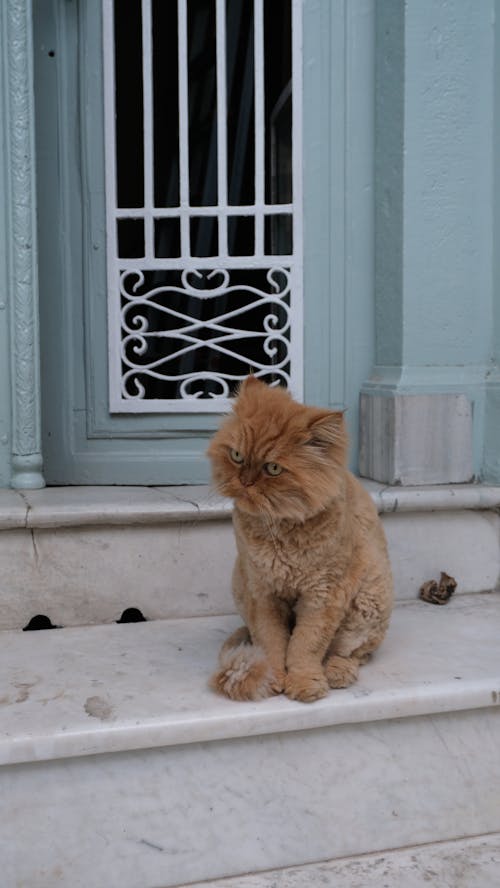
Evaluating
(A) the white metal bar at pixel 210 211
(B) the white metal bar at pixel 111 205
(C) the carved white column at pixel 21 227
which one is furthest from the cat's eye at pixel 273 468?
(A) the white metal bar at pixel 210 211

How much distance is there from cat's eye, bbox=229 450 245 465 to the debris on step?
1112 mm

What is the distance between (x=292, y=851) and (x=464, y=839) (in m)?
0.41

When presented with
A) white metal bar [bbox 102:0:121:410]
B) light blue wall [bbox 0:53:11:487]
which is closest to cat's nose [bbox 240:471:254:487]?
light blue wall [bbox 0:53:11:487]

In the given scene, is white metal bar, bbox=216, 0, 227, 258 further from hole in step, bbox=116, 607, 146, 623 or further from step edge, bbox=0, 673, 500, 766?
step edge, bbox=0, 673, 500, 766

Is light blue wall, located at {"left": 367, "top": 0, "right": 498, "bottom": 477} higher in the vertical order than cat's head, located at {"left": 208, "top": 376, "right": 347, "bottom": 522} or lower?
higher

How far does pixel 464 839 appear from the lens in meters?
2.03

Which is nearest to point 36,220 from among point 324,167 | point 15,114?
point 15,114

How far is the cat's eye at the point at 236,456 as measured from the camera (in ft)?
6.16

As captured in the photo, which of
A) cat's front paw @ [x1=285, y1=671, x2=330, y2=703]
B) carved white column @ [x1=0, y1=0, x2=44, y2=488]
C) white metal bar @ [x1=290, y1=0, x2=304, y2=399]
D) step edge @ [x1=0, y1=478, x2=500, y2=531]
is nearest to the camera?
cat's front paw @ [x1=285, y1=671, x2=330, y2=703]

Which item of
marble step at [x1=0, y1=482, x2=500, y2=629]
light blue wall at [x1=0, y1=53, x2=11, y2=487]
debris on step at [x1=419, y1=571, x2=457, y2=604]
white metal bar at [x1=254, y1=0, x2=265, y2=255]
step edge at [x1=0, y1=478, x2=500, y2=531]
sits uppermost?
white metal bar at [x1=254, y1=0, x2=265, y2=255]

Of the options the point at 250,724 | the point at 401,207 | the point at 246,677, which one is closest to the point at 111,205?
the point at 401,207

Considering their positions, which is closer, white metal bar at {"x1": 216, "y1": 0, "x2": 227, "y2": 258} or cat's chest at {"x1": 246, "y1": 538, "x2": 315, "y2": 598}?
cat's chest at {"x1": 246, "y1": 538, "x2": 315, "y2": 598}

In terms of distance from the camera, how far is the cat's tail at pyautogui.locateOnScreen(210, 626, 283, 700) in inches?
76.0

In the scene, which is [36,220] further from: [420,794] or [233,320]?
[420,794]
